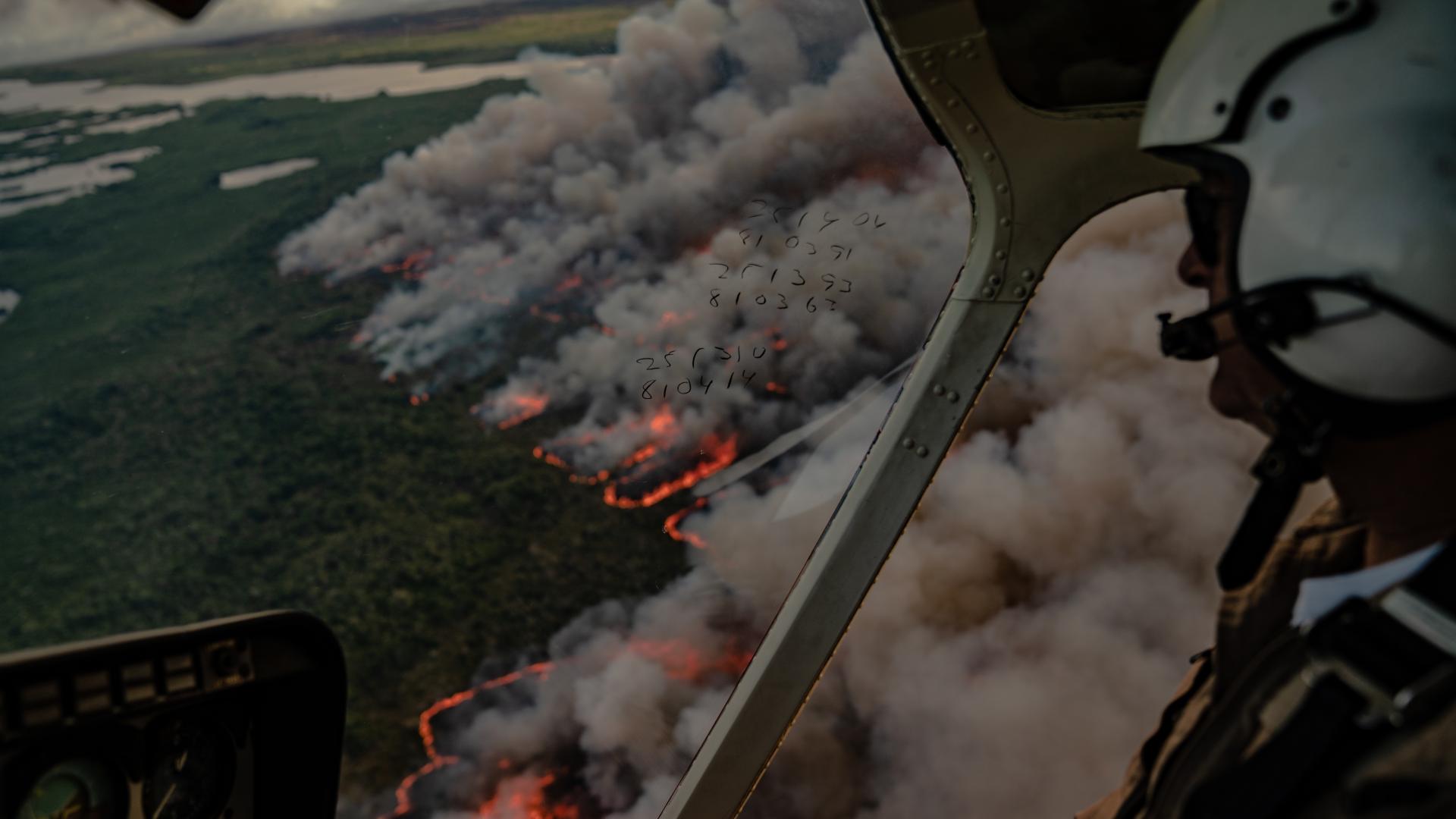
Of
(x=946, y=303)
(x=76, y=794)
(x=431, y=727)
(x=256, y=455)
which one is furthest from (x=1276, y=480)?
(x=256, y=455)

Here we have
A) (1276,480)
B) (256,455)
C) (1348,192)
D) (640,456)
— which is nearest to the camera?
(1348,192)

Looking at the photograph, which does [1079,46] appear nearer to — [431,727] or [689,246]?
[689,246]

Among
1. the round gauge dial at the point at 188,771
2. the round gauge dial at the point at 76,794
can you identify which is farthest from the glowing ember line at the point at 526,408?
the round gauge dial at the point at 76,794

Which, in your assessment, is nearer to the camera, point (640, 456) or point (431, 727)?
point (640, 456)

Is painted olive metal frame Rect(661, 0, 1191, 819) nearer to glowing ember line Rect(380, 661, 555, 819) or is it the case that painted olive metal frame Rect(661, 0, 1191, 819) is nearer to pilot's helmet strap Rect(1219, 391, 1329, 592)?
pilot's helmet strap Rect(1219, 391, 1329, 592)

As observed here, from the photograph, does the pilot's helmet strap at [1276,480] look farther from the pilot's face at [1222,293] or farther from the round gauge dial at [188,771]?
→ the round gauge dial at [188,771]

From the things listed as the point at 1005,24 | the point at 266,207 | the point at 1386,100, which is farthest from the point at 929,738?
the point at 266,207
